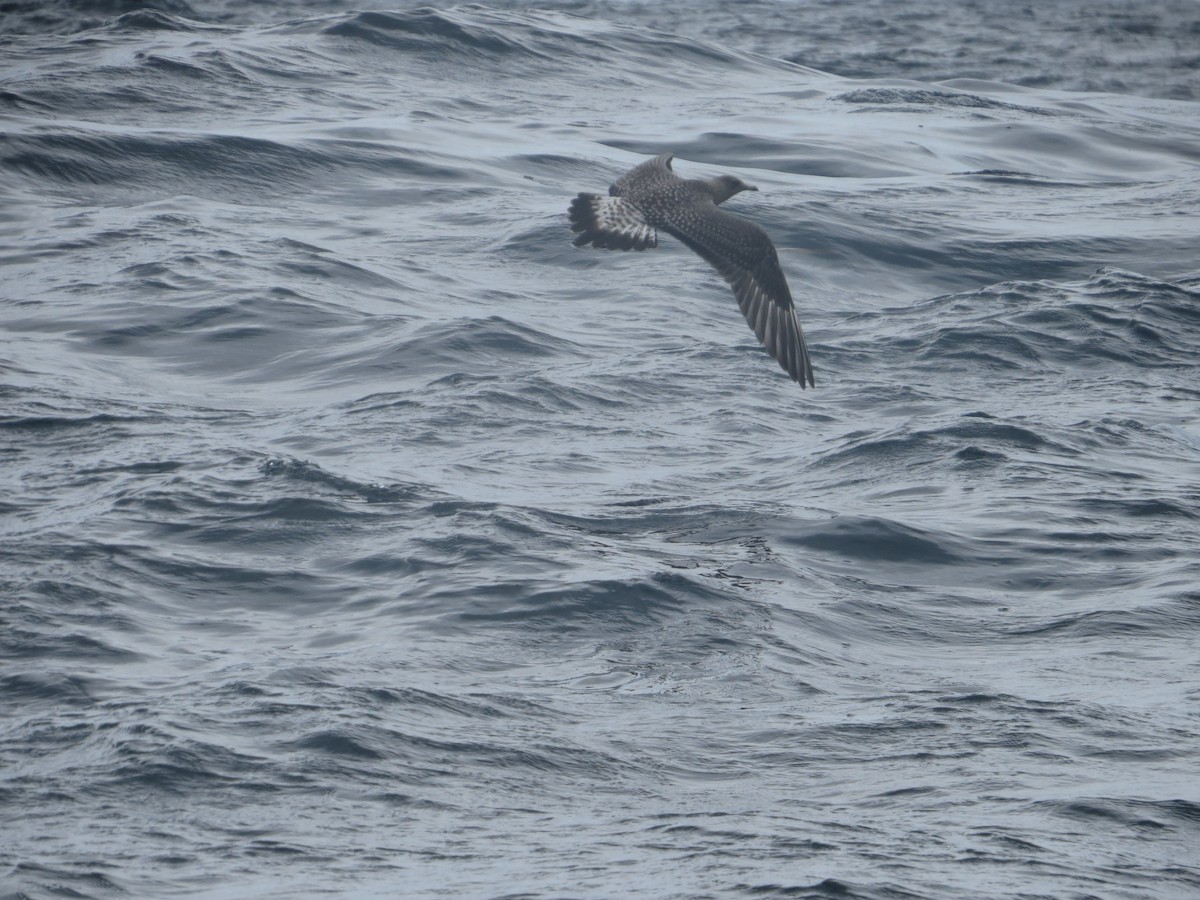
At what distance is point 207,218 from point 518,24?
10.1m

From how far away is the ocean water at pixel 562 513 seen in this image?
573 cm

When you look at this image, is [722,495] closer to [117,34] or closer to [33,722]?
[33,722]

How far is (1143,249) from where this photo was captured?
15.7 meters

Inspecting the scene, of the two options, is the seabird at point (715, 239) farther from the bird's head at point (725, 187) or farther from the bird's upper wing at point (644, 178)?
the bird's head at point (725, 187)

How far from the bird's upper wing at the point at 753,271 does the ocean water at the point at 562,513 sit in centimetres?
70

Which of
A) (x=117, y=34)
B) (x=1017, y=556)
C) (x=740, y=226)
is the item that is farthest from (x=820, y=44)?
(x=1017, y=556)

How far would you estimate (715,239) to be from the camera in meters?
10.2

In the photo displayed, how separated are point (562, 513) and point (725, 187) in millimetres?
3137

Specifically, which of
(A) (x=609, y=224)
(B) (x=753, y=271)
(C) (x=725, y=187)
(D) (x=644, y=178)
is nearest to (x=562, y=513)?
(A) (x=609, y=224)

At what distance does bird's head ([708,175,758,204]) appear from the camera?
35.9 ft

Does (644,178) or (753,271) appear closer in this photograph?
(753,271)

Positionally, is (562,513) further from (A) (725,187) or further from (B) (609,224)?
(A) (725,187)

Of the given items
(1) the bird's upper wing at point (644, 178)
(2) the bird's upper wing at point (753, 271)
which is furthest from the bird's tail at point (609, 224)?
(1) the bird's upper wing at point (644, 178)

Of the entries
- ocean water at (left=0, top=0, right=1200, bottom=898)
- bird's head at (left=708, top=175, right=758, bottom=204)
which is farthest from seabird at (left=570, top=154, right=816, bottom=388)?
ocean water at (left=0, top=0, right=1200, bottom=898)
